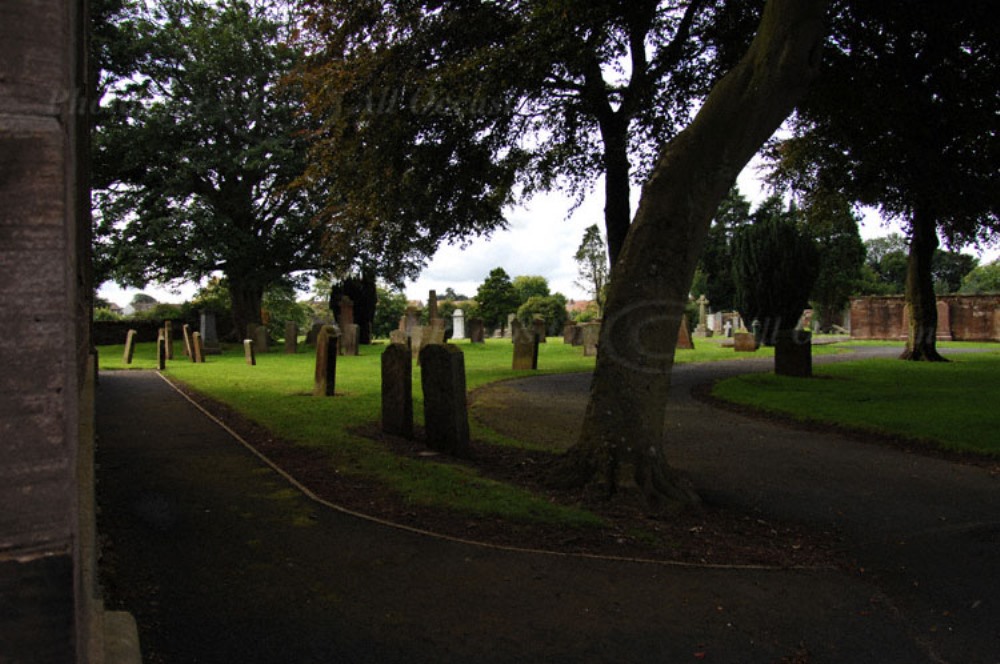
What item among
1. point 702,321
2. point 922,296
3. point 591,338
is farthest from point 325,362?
point 702,321

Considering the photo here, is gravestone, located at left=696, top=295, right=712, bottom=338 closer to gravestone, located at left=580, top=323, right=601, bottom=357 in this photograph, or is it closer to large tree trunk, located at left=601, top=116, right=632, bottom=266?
gravestone, located at left=580, top=323, right=601, bottom=357

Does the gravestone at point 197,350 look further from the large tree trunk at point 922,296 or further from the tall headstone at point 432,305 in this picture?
the large tree trunk at point 922,296

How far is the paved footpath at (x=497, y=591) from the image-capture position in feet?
10.8

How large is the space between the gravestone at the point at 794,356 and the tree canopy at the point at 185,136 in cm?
1942

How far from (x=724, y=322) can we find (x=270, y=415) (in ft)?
160

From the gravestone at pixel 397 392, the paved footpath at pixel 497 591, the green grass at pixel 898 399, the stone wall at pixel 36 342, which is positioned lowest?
the paved footpath at pixel 497 591

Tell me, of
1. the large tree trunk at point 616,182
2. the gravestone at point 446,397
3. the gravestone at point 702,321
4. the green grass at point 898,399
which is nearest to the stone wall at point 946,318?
the gravestone at point 702,321

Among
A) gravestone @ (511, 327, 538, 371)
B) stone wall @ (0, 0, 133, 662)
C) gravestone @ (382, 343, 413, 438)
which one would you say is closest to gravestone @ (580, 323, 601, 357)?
gravestone @ (511, 327, 538, 371)

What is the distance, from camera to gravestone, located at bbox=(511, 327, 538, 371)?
63.7 feet

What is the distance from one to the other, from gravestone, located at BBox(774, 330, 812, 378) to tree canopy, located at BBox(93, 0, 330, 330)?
19423mm

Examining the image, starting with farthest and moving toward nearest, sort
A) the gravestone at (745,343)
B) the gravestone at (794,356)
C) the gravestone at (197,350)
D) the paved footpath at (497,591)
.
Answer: the gravestone at (745,343), the gravestone at (197,350), the gravestone at (794,356), the paved footpath at (497,591)

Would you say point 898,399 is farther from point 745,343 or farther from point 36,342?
point 745,343

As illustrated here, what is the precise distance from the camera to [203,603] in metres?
3.63

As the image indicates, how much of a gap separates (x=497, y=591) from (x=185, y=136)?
3068cm
